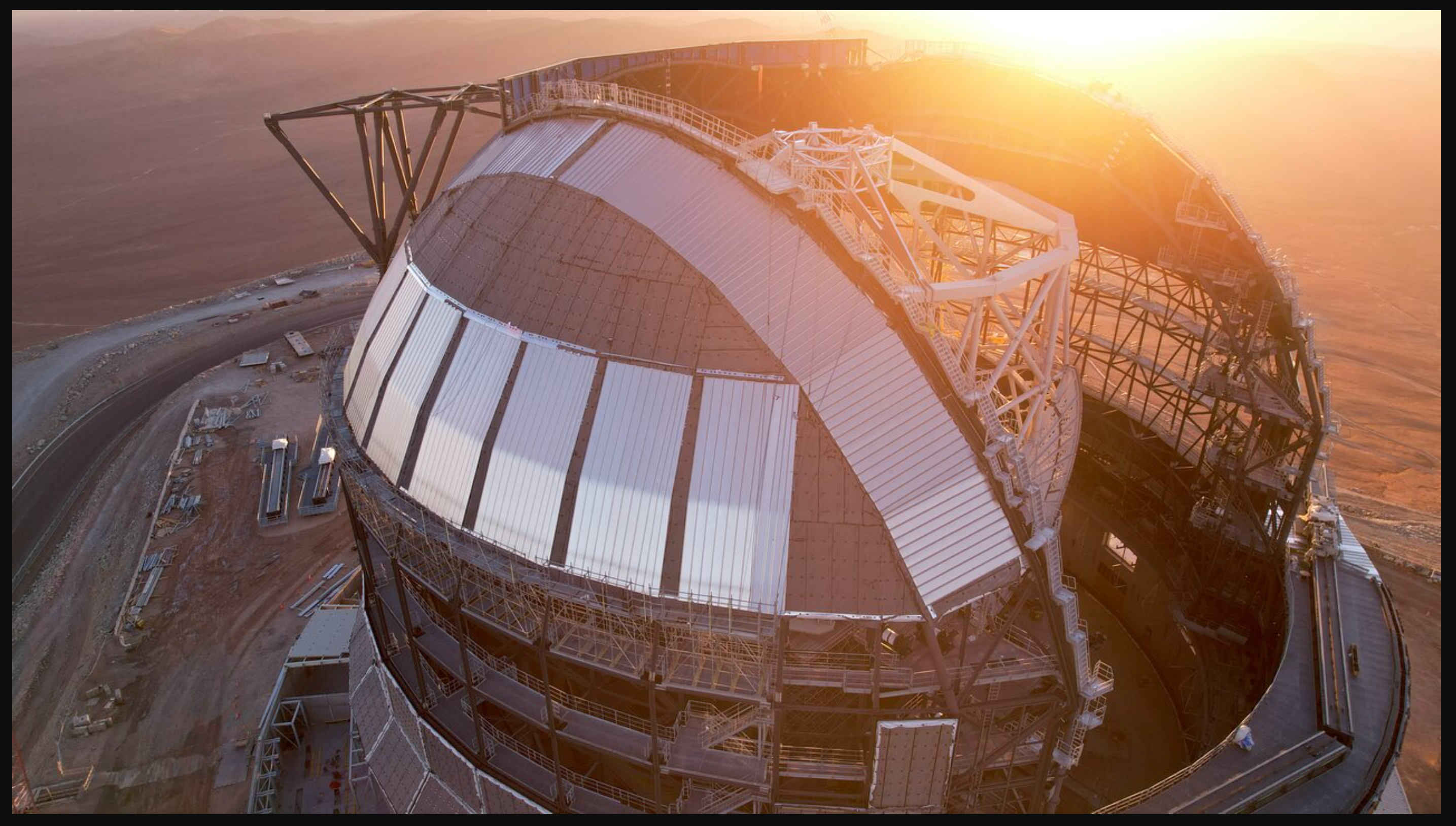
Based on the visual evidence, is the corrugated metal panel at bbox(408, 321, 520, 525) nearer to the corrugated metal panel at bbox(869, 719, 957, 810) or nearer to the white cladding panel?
the white cladding panel

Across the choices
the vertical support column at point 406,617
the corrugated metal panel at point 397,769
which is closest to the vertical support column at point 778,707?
the vertical support column at point 406,617

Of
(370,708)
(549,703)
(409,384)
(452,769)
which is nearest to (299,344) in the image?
(370,708)

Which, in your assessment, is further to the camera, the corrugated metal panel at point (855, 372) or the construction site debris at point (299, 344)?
the construction site debris at point (299, 344)

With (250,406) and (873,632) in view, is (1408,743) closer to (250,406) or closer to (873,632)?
(873,632)

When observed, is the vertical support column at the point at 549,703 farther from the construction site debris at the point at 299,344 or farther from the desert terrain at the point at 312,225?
the construction site debris at the point at 299,344

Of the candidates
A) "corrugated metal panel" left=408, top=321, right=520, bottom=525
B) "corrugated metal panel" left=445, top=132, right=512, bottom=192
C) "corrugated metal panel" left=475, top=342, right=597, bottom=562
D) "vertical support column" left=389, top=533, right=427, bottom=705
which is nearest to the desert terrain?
"vertical support column" left=389, top=533, right=427, bottom=705
